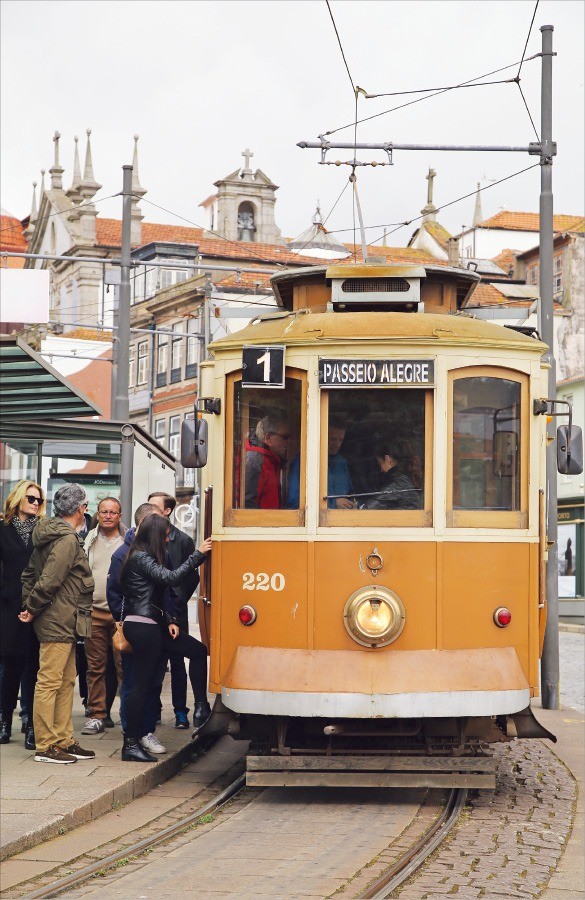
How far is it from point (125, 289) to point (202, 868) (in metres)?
17.7

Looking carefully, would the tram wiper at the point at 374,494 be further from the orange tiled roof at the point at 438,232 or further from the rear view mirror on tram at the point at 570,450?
the orange tiled roof at the point at 438,232

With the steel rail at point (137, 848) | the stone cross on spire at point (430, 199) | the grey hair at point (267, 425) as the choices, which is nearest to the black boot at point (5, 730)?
the steel rail at point (137, 848)

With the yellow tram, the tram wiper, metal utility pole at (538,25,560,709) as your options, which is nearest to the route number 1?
the yellow tram

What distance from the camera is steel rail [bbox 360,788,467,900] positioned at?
7066mm

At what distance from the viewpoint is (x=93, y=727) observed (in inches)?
468

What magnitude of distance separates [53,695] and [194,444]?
1.94m

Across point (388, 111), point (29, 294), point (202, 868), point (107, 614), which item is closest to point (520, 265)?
point (29, 294)

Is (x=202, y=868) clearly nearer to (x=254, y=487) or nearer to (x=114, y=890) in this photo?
(x=114, y=890)

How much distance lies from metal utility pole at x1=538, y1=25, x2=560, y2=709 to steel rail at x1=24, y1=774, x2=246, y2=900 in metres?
6.04

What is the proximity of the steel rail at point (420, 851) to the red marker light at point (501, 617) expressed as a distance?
1.17m

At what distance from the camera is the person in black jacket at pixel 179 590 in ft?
38.1

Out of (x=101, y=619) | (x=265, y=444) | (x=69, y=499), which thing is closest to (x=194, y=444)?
(x=265, y=444)

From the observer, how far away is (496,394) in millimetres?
10062

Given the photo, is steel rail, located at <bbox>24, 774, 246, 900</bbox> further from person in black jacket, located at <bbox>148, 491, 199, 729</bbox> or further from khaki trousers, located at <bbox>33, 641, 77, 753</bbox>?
person in black jacket, located at <bbox>148, 491, 199, 729</bbox>
